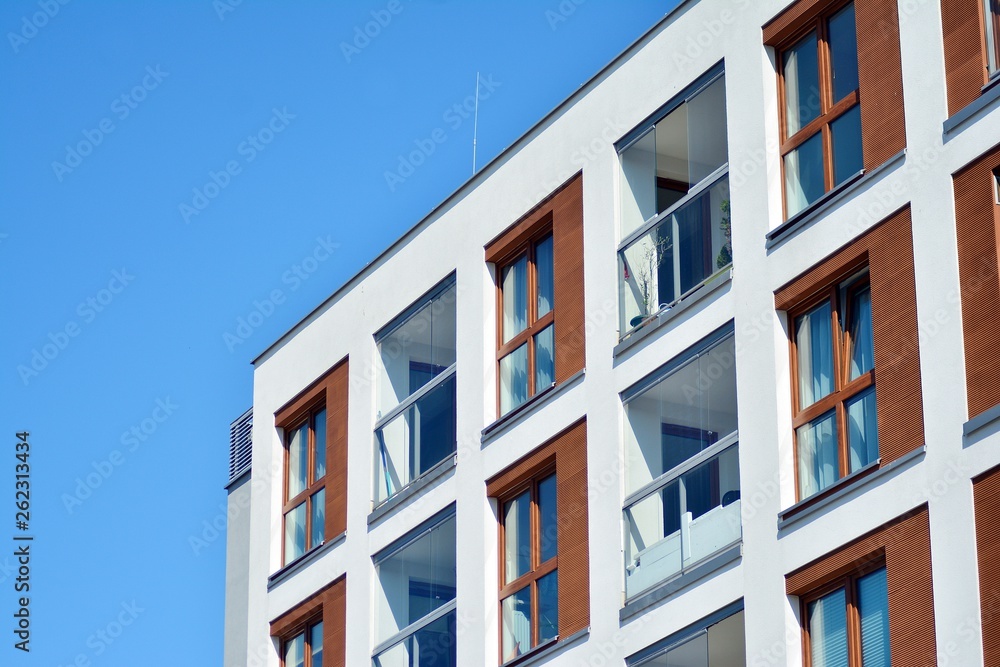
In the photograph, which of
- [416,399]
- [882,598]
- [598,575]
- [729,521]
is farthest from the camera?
[416,399]

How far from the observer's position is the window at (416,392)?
31641 mm

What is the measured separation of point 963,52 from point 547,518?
8.84m

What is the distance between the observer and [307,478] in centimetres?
3478

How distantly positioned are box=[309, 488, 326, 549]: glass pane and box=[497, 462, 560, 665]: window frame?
4921mm

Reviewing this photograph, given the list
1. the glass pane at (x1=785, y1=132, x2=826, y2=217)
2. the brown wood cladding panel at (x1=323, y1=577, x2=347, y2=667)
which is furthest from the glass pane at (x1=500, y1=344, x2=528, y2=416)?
the glass pane at (x1=785, y1=132, x2=826, y2=217)

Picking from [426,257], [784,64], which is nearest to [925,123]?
[784,64]

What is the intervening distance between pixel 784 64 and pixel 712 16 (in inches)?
55.4

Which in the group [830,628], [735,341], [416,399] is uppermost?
[416,399]

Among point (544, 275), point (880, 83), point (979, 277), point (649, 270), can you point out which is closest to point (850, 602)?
point (979, 277)

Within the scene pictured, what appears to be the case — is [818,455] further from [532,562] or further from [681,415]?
[532,562]

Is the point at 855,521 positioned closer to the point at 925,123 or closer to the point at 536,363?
the point at 925,123

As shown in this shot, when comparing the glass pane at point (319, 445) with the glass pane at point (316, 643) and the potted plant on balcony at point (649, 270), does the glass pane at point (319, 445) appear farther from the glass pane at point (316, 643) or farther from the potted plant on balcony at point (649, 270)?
the potted plant on balcony at point (649, 270)

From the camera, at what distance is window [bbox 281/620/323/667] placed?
3347 centimetres

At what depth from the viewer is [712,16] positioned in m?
27.3
